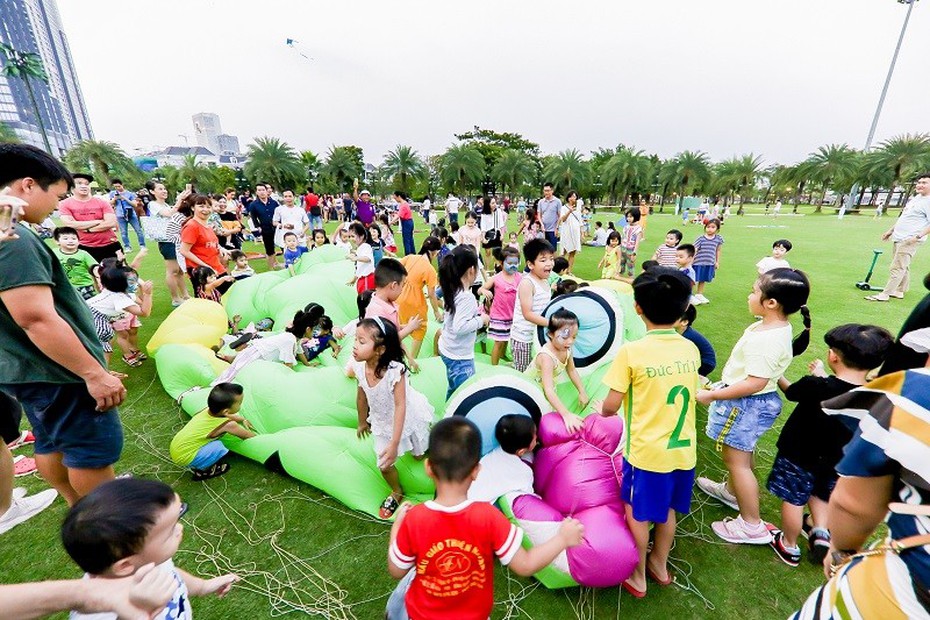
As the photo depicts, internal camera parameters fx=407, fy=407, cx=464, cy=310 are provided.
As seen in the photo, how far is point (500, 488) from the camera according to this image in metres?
2.44

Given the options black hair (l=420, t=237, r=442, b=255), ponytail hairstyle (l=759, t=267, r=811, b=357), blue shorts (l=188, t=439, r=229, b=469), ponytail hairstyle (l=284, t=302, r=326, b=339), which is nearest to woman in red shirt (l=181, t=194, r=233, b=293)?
ponytail hairstyle (l=284, t=302, r=326, b=339)

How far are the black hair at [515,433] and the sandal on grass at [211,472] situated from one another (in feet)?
7.60

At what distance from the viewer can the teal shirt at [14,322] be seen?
1.76 m

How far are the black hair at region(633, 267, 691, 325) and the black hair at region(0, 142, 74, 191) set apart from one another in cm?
296

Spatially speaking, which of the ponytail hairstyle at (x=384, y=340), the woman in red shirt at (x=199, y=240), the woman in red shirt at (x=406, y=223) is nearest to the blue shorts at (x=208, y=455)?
the ponytail hairstyle at (x=384, y=340)

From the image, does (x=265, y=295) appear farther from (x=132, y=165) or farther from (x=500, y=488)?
(x=132, y=165)

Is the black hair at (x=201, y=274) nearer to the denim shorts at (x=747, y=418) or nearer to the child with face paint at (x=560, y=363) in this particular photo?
the child with face paint at (x=560, y=363)

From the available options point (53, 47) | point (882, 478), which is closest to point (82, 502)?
point (882, 478)

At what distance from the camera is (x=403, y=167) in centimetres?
3897

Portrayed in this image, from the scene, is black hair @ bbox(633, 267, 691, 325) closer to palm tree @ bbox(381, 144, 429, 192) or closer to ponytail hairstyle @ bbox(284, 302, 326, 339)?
ponytail hairstyle @ bbox(284, 302, 326, 339)

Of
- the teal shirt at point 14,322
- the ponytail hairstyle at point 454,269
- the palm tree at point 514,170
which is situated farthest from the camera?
the palm tree at point 514,170

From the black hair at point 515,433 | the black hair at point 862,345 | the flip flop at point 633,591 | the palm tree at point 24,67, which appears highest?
the palm tree at point 24,67

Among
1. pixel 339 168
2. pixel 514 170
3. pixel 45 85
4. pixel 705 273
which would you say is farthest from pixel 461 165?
pixel 45 85

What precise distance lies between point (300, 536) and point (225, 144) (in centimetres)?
21046
